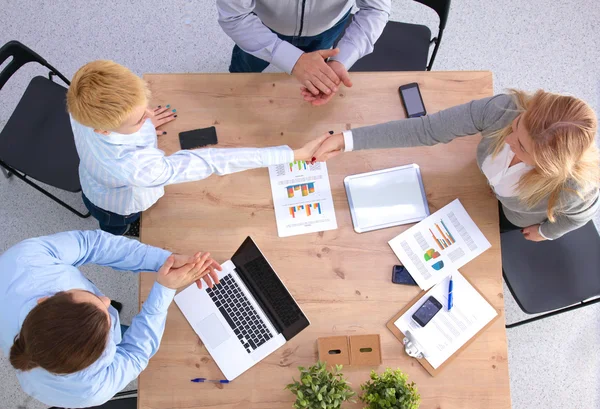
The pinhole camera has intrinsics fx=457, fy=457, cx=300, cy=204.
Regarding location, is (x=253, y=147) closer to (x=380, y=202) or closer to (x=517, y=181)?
(x=380, y=202)

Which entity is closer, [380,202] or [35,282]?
[35,282]

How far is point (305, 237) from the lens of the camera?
163cm

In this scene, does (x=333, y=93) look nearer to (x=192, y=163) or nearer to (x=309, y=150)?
(x=309, y=150)

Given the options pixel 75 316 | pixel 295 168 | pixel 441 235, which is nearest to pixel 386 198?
pixel 441 235

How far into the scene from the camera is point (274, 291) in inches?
62.5

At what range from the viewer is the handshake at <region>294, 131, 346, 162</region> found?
64.3 inches

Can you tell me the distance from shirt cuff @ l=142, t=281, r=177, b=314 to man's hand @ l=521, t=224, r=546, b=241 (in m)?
1.33

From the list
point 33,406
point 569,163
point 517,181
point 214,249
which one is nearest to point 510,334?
point 517,181

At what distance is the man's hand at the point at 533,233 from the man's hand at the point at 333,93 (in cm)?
88

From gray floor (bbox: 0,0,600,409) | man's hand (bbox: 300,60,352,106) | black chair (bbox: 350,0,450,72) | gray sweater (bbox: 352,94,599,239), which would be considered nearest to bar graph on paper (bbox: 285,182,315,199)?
gray sweater (bbox: 352,94,599,239)

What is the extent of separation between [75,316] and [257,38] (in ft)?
3.74

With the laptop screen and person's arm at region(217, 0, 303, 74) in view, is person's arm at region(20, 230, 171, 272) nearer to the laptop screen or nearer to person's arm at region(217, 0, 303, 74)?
the laptop screen

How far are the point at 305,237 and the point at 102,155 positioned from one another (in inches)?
28.6

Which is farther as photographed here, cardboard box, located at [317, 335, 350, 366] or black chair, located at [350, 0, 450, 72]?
black chair, located at [350, 0, 450, 72]
